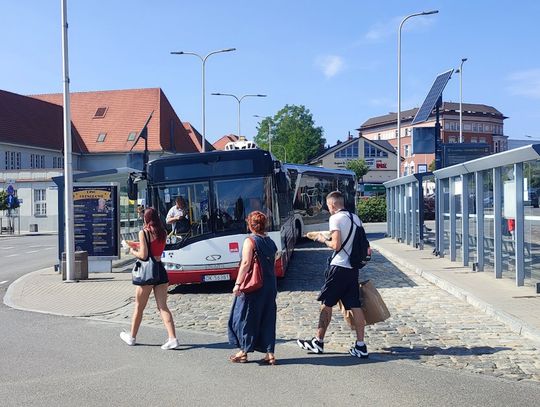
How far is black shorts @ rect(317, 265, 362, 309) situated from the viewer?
307 inches

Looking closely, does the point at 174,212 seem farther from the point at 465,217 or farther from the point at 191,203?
the point at 465,217

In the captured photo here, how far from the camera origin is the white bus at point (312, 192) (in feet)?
85.5

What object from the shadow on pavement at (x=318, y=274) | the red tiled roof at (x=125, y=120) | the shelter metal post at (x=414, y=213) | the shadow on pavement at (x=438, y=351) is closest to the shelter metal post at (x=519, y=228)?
the shadow on pavement at (x=318, y=274)

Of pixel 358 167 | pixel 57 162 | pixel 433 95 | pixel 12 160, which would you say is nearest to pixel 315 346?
pixel 433 95

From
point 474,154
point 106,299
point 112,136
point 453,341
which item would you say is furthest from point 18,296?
point 112,136

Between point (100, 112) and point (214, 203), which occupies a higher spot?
point (100, 112)

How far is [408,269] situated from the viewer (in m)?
17.4

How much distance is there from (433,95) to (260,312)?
20277 millimetres

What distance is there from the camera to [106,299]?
43.5ft

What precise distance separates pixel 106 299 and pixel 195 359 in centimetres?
588

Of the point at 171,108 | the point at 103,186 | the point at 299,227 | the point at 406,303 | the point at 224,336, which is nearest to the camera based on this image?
the point at 224,336

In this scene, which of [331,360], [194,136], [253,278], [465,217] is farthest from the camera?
[194,136]

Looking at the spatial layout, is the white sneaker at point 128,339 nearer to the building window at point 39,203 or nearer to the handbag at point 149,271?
the handbag at point 149,271

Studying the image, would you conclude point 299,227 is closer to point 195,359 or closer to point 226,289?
point 226,289
